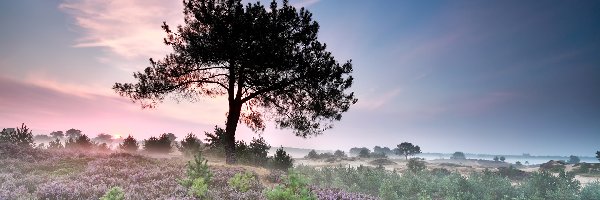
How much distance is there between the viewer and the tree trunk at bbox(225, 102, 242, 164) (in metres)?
21.2

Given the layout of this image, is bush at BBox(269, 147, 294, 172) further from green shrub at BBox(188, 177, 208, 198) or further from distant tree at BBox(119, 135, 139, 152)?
green shrub at BBox(188, 177, 208, 198)

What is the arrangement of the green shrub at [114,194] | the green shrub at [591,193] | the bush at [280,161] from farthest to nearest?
the bush at [280,161], the green shrub at [591,193], the green shrub at [114,194]

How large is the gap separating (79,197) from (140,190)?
1.41 metres

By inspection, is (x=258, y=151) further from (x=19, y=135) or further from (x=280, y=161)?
(x=19, y=135)

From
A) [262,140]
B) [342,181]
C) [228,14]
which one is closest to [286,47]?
[228,14]

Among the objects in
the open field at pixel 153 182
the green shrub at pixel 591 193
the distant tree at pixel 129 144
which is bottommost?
the green shrub at pixel 591 193

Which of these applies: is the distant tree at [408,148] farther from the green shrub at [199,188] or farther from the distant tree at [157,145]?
the green shrub at [199,188]

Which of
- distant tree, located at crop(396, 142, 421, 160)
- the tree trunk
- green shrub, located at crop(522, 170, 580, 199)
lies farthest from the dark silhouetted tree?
distant tree, located at crop(396, 142, 421, 160)

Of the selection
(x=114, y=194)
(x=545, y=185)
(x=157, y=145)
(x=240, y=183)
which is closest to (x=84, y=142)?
(x=157, y=145)

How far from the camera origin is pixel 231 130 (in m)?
22.2

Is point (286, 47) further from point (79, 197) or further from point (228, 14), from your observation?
point (79, 197)

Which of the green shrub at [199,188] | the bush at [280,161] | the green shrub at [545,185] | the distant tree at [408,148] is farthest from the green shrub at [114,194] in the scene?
the distant tree at [408,148]

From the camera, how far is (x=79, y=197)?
848 cm

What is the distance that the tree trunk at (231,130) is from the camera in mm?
21219
